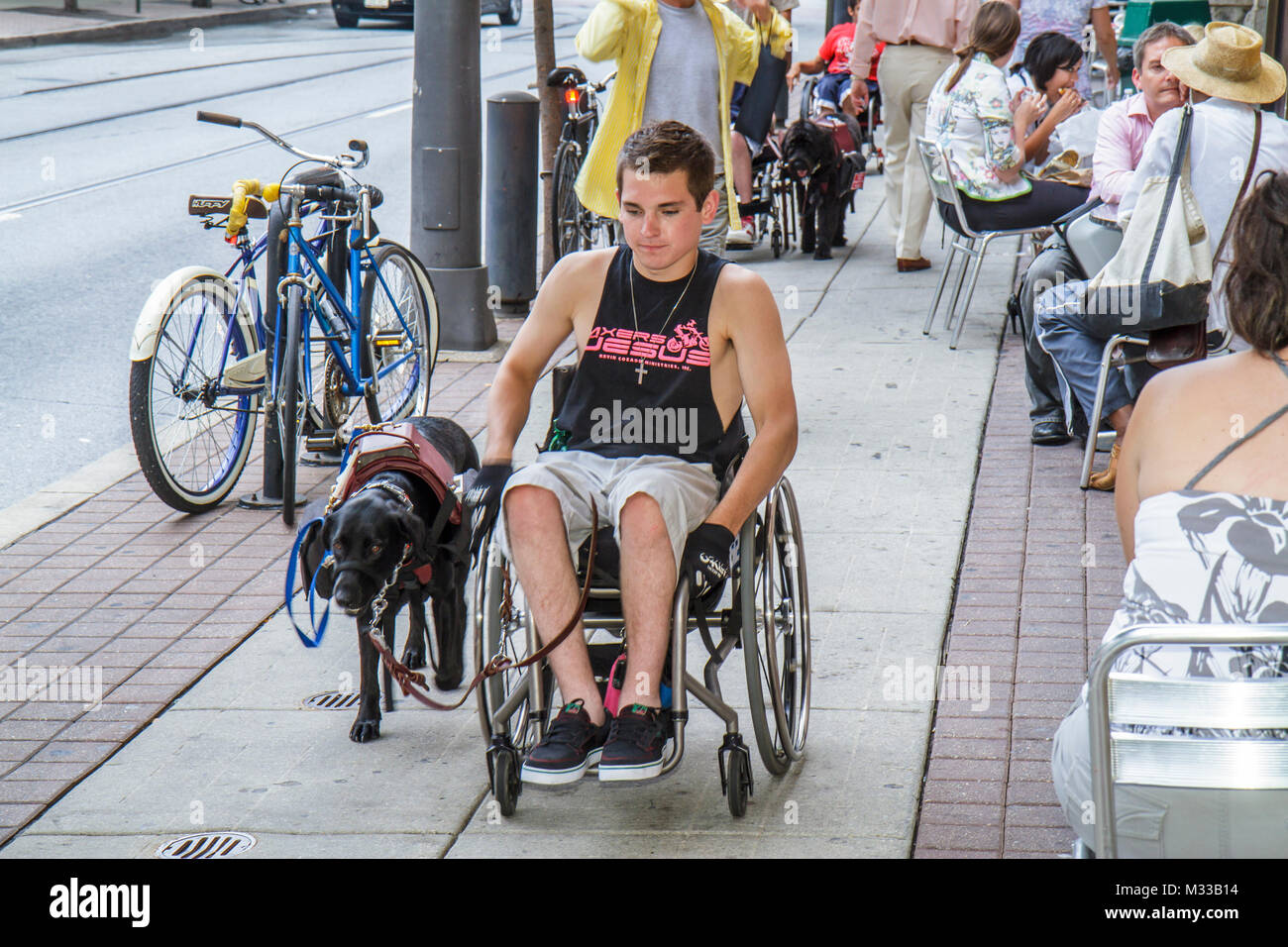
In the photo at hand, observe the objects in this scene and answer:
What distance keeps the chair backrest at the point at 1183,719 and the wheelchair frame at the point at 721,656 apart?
3.66ft

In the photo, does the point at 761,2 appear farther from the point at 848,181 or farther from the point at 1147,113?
the point at 1147,113

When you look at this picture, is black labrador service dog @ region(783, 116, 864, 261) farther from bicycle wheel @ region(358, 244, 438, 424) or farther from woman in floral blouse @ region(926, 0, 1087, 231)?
bicycle wheel @ region(358, 244, 438, 424)

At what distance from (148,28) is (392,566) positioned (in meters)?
25.3

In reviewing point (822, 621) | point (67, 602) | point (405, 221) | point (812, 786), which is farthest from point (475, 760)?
point (405, 221)

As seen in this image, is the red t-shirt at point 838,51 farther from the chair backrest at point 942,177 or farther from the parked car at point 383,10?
the parked car at point 383,10

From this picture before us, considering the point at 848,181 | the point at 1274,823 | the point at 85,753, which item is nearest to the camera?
the point at 1274,823

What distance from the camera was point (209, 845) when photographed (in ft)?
11.5

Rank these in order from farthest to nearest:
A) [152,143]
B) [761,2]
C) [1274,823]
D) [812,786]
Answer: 1. [152,143]
2. [761,2]
3. [812,786]
4. [1274,823]

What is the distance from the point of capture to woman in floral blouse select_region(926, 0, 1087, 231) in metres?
7.85

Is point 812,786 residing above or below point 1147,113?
below

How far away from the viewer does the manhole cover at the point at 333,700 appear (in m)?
4.30

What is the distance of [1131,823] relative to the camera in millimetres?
2400

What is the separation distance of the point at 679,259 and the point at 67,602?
8.38ft

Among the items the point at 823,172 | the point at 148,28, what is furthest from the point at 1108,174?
the point at 148,28
